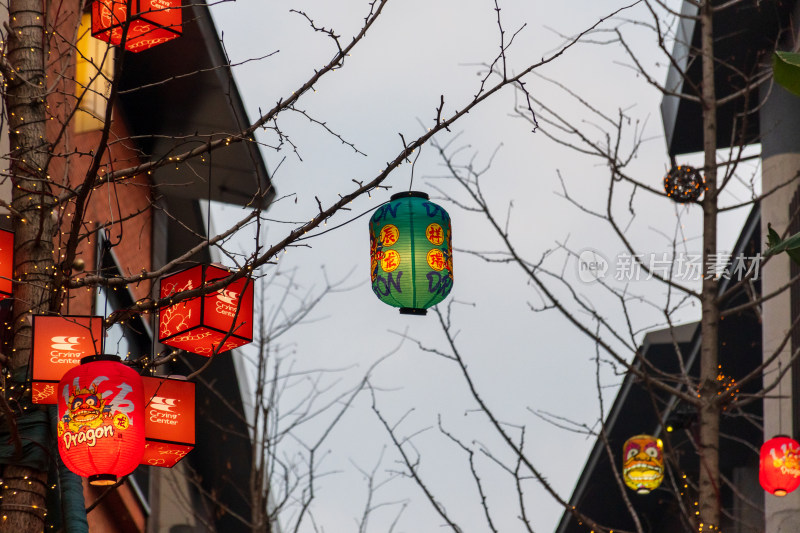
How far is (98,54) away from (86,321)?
18.6 feet

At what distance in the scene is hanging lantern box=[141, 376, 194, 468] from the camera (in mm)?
6949

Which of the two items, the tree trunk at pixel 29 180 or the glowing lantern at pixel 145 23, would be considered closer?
the tree trunk at pixel 29 180

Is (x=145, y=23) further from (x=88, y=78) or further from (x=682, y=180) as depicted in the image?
(x=682, y=180)

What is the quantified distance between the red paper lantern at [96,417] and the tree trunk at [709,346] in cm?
351

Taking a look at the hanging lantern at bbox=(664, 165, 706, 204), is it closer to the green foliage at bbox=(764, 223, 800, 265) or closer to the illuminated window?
the illuminated window

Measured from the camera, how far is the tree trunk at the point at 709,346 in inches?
264

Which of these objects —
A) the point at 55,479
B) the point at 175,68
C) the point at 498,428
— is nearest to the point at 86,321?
the point at 55,479

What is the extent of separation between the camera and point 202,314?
7219mm

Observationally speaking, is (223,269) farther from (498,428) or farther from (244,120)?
(244,120)

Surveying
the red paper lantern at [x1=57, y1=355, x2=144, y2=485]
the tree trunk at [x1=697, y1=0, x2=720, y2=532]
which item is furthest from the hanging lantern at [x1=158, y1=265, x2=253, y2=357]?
the tree trunk at [x1=697, y1=0, x2=720, y2=532]

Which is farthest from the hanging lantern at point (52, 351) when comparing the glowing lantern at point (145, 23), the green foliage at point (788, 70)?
the green foliage at point (788, 70)

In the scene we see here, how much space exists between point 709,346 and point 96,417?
4.01m

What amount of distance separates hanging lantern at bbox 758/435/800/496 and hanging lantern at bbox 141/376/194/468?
24.2ft

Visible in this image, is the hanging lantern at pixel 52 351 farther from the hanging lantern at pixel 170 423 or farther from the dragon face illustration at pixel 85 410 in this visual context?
the hanging lantern at pixel 170 423
